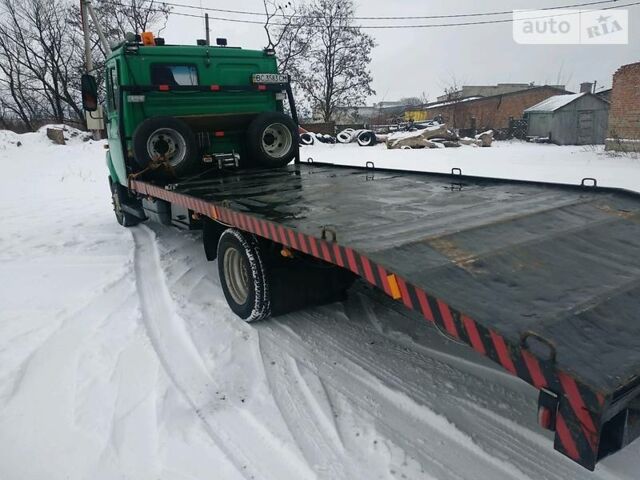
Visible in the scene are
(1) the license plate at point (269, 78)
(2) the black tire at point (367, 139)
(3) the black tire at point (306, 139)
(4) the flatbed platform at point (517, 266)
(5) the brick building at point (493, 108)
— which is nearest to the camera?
(4) the flatbed platform at point (517, 266)

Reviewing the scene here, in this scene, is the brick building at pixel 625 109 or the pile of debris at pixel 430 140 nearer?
the brick building at pixel 625 109

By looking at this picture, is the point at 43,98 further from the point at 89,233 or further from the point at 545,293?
the point at 545,293

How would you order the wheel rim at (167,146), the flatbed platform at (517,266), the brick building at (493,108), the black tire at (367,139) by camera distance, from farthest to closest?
the brick building at (493,108)
the black tire at (367,139)
the wheel rim at (167,146)
the flatbed platform at (517,266)

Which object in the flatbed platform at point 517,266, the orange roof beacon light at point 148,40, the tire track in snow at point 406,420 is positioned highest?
the orange roof beacon light at point 148,40

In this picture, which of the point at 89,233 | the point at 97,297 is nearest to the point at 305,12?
the point at 89,233

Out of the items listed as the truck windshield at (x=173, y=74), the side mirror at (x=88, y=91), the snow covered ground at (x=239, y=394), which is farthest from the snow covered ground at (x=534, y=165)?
the snow covered ground at (x=239, y=394)

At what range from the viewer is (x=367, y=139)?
977 inches

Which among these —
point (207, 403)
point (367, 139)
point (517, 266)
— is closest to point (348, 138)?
point (367, 139)

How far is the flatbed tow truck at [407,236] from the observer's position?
5.57 feet

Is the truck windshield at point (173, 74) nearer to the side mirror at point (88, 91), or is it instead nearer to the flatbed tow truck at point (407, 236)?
the flatbed tow truck at point (407, 236)

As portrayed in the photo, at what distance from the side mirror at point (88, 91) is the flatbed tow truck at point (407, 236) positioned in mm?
18

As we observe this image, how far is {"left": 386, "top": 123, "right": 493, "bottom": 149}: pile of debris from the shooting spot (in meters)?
21.7

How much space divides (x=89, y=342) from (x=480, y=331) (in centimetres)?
312

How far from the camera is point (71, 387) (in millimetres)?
3203
